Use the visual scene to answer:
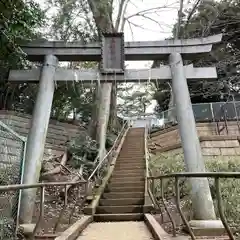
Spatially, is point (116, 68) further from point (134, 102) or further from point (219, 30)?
point (134, 102)

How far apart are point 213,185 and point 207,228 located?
238 centimetres

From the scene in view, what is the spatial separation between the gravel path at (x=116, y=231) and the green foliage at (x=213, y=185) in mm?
1527

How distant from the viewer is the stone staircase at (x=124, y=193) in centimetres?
743

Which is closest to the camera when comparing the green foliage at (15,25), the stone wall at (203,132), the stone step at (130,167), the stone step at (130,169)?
the green foliage at (15,25)

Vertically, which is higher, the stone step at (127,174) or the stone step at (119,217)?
the stone step at (127,174)

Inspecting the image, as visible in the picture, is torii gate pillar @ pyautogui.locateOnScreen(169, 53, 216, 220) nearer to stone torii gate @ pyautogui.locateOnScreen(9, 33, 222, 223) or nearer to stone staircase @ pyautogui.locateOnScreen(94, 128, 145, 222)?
stone torii gate @ pyautogui.locateOnScreen(9, 33, 222, 223)

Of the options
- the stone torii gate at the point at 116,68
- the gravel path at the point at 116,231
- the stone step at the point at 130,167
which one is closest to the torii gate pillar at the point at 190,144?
the stone torii gate at the point at 116,68

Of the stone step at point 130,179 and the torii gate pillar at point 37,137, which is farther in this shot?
the stone step at point 130,179

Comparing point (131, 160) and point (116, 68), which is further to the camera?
point (131, 160)

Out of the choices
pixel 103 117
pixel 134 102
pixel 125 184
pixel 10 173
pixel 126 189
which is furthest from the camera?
pixel 134 102

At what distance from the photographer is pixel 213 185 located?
779 cm

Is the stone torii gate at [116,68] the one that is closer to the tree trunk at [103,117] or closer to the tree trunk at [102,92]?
the tree trunk at [102,92]

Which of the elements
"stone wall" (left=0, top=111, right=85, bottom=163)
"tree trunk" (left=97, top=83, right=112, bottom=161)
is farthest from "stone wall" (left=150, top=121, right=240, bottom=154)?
"stone wall" (left=0, top=111, right=85, bottom=163)

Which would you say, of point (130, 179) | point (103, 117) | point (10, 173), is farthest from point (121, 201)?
point (103, 117)
